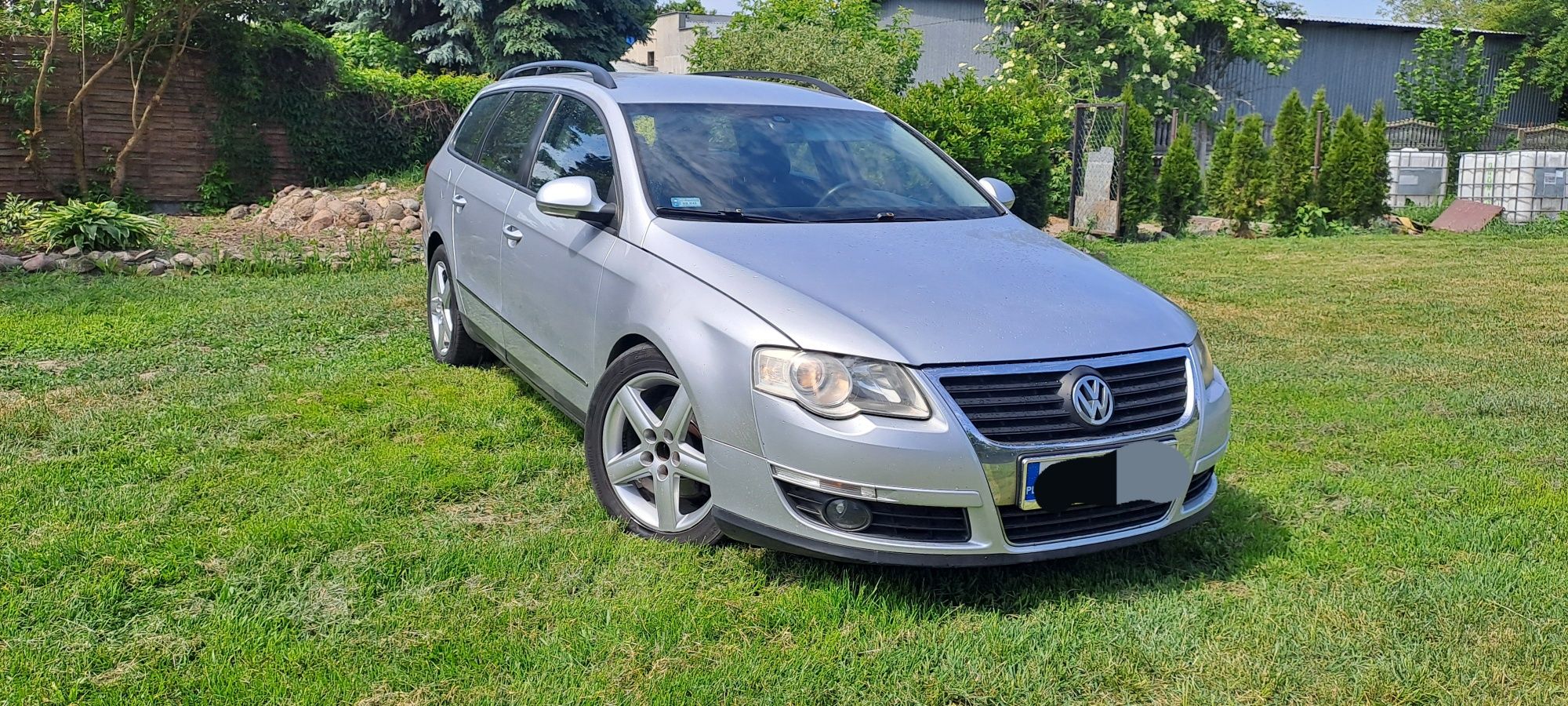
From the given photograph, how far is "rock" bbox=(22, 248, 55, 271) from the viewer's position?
8688 mm

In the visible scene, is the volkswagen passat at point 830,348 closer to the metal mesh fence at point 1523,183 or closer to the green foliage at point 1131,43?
the metal mesh fence at point 1523,183

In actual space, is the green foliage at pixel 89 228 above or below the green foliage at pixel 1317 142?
below

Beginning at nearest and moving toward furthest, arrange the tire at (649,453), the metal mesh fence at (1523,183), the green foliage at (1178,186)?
the tire at (649,453)
the green foliage at (1178,186)
the metal mesh fence at (1523,183)

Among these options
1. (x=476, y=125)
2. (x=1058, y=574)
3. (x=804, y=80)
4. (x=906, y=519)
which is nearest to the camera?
(x=906, y=519)

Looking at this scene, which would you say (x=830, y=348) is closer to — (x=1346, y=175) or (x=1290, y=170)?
(x=1290, y=170)

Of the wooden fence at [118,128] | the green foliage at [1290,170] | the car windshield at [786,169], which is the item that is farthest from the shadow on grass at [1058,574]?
the wooden fence at [118,128]

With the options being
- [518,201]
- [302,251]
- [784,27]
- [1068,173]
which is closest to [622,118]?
[518,201]

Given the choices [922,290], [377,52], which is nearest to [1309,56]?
[377,52]

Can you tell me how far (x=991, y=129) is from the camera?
11898 mm

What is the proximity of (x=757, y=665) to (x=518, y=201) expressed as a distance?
8.27 feet

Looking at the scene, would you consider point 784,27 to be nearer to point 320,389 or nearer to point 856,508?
point 320,389

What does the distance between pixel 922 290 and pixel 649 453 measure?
37.9 inches

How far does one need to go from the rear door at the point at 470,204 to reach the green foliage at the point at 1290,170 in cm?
1135

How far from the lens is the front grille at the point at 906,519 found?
10.2 ft
